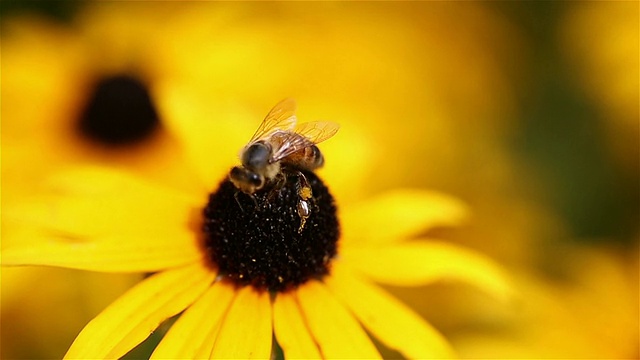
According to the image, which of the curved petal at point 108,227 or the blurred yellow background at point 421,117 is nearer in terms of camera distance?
the curved petal at point 108,227

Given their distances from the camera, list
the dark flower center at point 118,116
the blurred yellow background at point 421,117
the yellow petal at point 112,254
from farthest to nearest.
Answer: the dark flower center at point 118,116
the blurred yellow background at point 421,117
the yellow petal at point 112,254

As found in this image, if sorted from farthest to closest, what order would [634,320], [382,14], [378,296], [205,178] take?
1. [382,14]
2. [634,320]
3. [205,178]
4. [378,296]

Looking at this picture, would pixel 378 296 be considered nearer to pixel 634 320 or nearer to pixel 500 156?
pixel 634 320

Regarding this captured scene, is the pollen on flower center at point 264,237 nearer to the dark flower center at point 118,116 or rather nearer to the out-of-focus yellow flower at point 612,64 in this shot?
the dark flower center at point 118,116

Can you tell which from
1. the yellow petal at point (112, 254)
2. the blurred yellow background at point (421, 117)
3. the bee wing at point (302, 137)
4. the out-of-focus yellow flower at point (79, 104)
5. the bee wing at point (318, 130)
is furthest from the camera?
the out-of-focus yellow flower at point (79, 104)

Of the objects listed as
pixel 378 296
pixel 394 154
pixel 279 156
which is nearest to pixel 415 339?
pixel 378 296

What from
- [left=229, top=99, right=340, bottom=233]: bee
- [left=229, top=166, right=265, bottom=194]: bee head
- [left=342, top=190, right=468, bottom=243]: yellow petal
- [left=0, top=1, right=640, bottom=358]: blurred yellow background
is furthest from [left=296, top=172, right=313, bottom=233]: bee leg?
[left=0, top=1, right=640, bottom=358]: blurred yellow background

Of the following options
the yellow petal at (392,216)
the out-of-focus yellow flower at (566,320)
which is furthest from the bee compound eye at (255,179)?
the out-of-focus yellow flower at (566,320)
